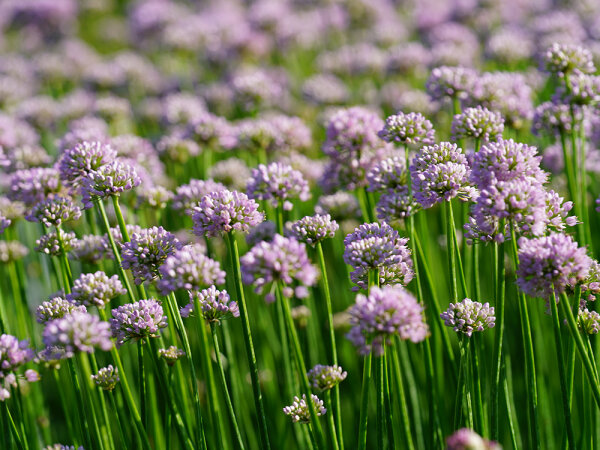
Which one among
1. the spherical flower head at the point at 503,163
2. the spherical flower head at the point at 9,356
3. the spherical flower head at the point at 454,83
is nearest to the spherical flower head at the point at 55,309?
the spherical flower head at the point at 9,356

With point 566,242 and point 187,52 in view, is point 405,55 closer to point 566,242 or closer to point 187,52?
point 187,52

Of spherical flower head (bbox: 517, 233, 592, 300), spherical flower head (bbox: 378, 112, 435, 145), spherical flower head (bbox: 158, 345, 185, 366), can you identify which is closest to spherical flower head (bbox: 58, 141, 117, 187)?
spherical flower head (bbox: 158, 345, 185, 366)

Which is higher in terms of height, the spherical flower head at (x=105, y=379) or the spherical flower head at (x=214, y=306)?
the spherical flower head at (x=214, y=306)

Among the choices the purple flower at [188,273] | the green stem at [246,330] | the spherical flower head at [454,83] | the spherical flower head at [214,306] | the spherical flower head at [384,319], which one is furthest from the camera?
the spherical flower head at [454,83]

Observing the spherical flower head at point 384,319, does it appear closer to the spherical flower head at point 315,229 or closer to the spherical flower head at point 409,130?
the spherical flower head at point 315,229

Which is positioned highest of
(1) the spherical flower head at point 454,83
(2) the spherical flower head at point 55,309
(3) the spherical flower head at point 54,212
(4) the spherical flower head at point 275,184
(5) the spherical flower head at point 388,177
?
(1) the spherical flower head at point 454,83

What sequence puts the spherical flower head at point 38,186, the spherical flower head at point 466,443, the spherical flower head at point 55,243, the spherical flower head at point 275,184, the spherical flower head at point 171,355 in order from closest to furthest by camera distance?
the spherical flower head at point 466,443
the spherical flower head at point 171,355
the spherical flower head at point 55,243
the spherical flower head at point 275,184
the spherical flower head at point 38,186

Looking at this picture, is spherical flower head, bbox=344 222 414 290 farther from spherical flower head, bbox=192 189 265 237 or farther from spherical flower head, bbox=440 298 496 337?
spherical flower head, bbox=192 189 265 237

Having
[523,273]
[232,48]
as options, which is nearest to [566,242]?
[523,273]
